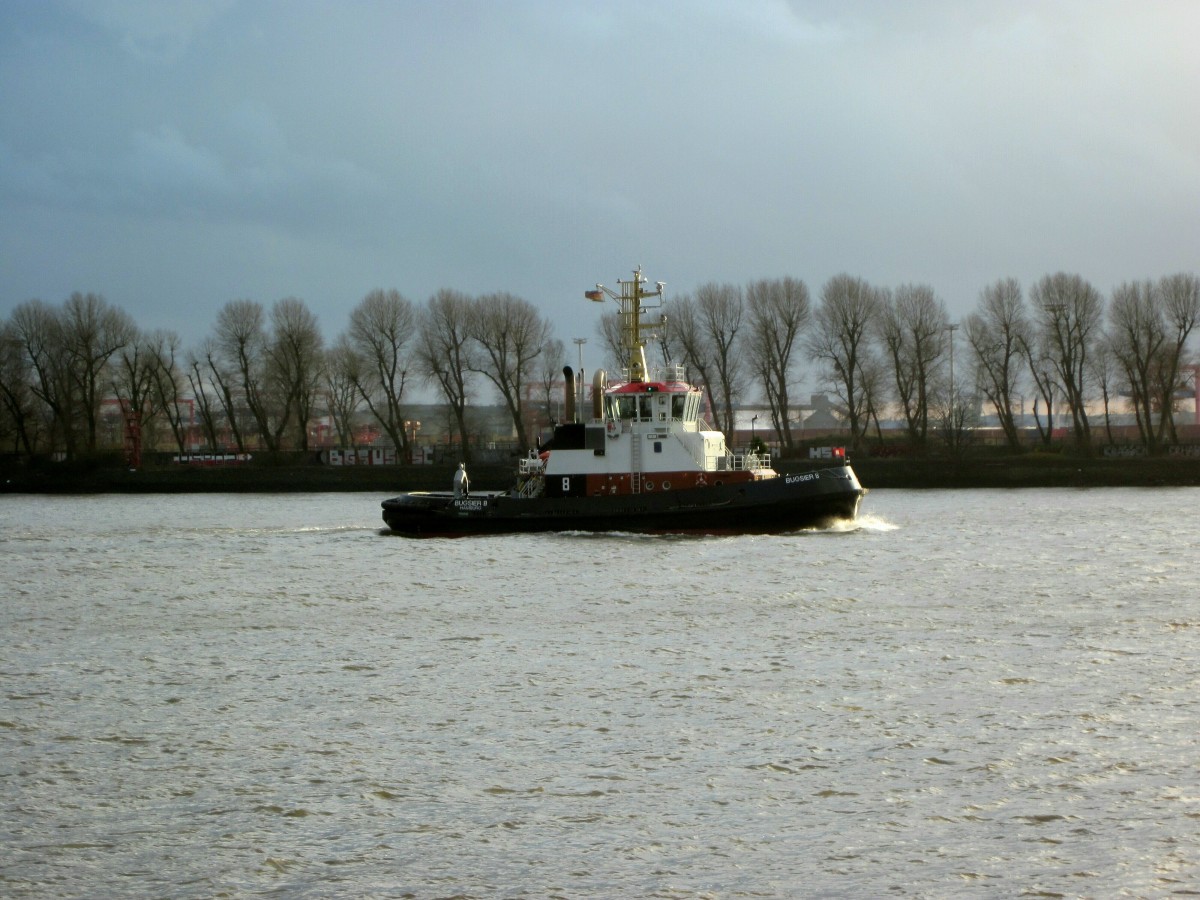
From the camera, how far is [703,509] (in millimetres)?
33156

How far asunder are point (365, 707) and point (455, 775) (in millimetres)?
3000

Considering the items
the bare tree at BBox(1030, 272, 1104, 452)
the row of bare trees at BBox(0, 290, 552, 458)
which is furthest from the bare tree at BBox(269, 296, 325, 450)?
the bare tree at BBox(1030, 272, 1104, 452)

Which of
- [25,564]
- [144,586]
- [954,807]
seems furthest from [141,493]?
[954,807]

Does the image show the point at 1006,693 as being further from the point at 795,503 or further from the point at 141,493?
the point at 141,493

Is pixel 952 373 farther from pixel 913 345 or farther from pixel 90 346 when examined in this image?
pixel 90 346

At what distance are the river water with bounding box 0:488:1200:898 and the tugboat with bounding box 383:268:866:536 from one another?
24.3 ft

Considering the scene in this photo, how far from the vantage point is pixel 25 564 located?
1246 inches

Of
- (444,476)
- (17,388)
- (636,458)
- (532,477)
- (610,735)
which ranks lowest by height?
(610,735)

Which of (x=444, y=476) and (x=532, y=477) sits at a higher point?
(x=444, y=476)

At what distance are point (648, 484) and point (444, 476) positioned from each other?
132 ft

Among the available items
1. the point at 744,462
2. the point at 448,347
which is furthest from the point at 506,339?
the point at 744,462

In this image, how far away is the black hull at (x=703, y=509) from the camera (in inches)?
1303

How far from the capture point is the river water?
8.80 meters

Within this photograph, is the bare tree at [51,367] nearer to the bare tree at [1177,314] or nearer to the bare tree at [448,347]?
the bare tree at [448,347]
